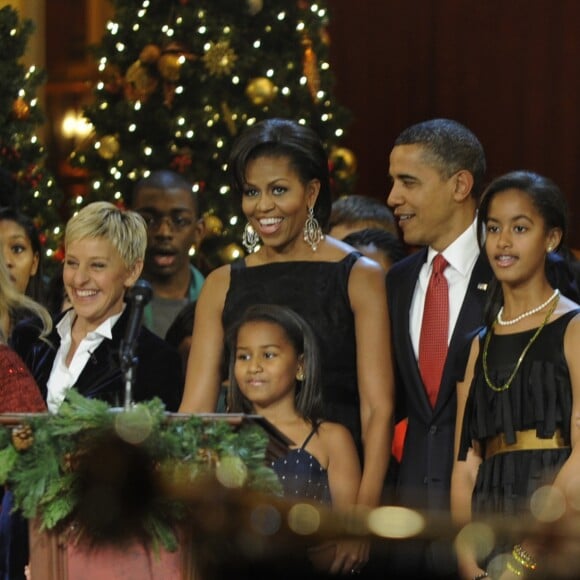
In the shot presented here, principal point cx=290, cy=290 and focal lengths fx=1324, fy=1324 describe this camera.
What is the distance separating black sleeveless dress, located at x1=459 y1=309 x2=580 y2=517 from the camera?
294 cm

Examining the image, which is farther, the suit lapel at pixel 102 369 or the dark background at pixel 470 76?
the dark background at pixel 470 76

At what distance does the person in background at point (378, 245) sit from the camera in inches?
187

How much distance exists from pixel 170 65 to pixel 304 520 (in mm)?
7342

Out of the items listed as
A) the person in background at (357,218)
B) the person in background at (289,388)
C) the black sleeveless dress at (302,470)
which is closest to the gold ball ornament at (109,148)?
the person in background at (357,218)

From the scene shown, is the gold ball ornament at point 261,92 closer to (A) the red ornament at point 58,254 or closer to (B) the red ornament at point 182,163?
(B) the red ornament at point 182,163

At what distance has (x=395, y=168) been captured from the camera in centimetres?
368

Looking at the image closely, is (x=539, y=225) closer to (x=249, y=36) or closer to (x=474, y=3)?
(x=249, y=36)

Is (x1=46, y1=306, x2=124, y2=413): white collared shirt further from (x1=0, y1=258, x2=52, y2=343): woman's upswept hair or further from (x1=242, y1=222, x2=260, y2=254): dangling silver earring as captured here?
(x1=242, y1=222, x2=260, y2=254): dangling silver earring

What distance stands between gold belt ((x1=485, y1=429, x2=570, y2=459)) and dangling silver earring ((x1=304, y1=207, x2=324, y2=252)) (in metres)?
0.81

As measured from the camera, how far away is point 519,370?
9.94ft

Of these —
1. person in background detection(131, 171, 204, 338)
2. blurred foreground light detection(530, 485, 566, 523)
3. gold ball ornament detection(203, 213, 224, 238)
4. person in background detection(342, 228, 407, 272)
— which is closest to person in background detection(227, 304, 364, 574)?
person in background detection(342, 228, 407, 272)

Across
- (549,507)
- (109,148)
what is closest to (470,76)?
(109,148)

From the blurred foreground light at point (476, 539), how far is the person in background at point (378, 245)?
13.1 ft

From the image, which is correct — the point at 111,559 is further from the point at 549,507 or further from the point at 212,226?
the point at 212,226
